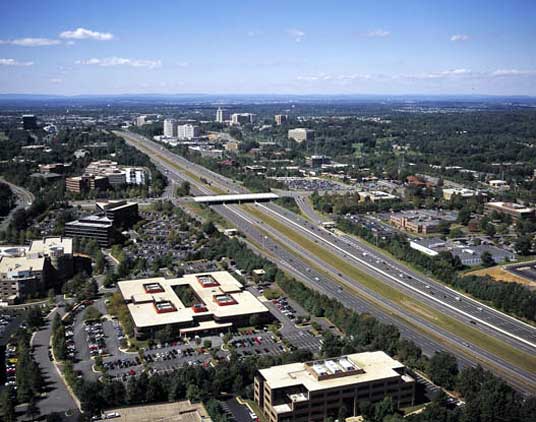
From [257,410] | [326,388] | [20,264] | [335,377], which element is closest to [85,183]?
[20,264]

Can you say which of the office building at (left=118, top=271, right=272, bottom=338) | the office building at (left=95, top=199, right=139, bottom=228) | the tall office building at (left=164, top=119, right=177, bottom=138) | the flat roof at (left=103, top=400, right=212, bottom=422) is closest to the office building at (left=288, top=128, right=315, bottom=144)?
the tall office building at (left=164, top=119, right=177, bottom=138)

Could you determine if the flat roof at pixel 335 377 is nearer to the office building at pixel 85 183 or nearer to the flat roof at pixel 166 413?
the flat roof at pixel 166 413

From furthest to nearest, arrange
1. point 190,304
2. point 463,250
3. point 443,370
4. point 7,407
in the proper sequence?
point 463,250 < point 190,304 < point 443,370 < point 7,407

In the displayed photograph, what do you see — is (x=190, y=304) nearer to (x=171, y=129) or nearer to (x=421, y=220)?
(x=421, y=220)

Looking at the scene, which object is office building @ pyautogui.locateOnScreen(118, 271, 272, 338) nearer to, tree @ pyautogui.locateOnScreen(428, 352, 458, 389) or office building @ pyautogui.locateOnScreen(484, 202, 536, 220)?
tree @ pyautogui.locateOnScreen(428, 352, 458, 389)

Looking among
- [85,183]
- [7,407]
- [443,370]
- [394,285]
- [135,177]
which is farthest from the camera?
[135,177]

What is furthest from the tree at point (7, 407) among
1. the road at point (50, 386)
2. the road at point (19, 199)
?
the road at point (19, 199)

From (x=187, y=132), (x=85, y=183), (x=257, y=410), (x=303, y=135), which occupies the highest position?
(x=187, y=132)
